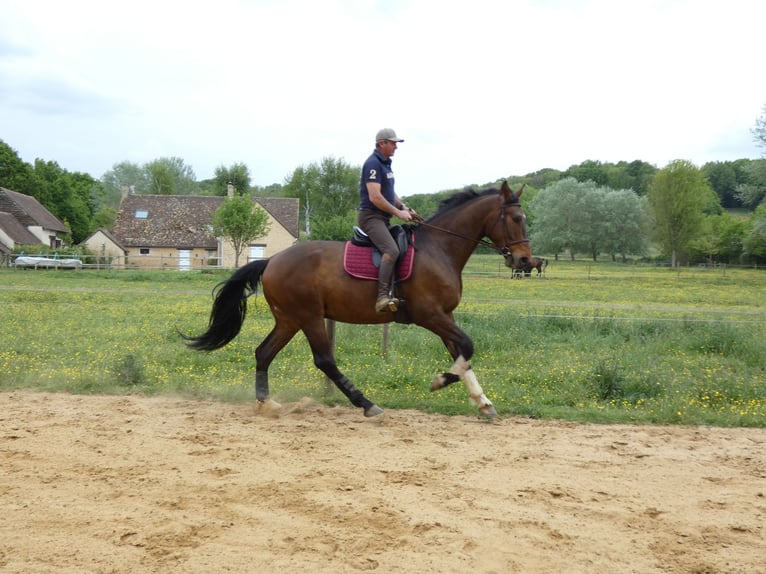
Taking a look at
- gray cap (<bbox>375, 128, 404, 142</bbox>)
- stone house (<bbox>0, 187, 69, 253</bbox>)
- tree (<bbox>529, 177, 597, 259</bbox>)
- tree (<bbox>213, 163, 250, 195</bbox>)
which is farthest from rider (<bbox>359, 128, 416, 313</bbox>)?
tree (<bbox>213, 163, 250, 195</bbox>)

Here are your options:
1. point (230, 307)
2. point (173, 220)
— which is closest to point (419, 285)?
point (230, 307)

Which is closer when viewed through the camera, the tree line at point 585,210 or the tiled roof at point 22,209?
the tiled roof at point 22,209

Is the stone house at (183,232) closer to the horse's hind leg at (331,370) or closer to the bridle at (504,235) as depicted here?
the horse's hind leg at (331,370)

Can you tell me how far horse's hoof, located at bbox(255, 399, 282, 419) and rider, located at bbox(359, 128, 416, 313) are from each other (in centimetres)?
168

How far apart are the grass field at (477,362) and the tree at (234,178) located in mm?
68772

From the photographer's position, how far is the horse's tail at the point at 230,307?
8.18 meters

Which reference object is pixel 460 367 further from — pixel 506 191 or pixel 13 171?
pixel 13 171

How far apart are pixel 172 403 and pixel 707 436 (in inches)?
248

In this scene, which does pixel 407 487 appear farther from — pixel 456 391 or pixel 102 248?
pixel 102 248

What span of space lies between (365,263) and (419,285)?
0.69 m

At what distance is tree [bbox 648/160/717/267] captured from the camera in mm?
63406

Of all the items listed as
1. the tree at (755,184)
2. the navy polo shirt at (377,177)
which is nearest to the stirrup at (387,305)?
the navy polo shirt at (377,177)

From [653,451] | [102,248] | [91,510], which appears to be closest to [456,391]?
[653,451]

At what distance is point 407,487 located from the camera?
15.8 ft
